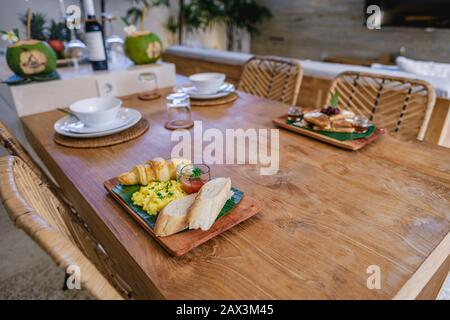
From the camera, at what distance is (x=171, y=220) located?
545 mm

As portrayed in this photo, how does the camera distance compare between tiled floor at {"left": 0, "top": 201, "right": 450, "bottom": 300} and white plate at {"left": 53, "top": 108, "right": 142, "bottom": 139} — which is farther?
Result: tiled floor at {"left": 0, "top": 201, "right": 450, "bottom": 300}

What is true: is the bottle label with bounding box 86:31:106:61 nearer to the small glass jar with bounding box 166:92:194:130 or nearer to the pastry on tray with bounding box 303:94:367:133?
the small glass jar with bounding box 166:92:194:130

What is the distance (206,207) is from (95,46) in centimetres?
122

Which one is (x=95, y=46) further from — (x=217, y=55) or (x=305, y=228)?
(x=217, y=55)

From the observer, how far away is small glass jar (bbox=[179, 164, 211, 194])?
2.13 ft

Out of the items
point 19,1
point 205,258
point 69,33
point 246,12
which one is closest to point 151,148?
point 205,258

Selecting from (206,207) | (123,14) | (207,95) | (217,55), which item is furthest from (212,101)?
(123,14)

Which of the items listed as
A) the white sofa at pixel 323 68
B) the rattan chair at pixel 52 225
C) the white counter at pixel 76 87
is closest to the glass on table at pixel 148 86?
the white counter at pixel 76 87

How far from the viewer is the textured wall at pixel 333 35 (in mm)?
3947

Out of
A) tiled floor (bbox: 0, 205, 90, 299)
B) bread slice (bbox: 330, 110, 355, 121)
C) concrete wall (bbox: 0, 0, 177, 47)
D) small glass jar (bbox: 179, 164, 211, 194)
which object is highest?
concrete wall (bbox: 0, 0, 177, 47)

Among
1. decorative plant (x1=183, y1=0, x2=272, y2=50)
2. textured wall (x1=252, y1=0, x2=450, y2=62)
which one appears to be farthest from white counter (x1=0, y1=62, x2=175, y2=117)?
textured wall (x1=252, y1=0, x2=450, y2=62)

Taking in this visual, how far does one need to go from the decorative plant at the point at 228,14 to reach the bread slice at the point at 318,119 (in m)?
4.40

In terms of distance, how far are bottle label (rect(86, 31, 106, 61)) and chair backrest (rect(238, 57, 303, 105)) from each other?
0.74 metres

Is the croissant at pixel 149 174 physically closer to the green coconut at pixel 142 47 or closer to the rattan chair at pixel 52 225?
the rattan chair at pixel 52 225
